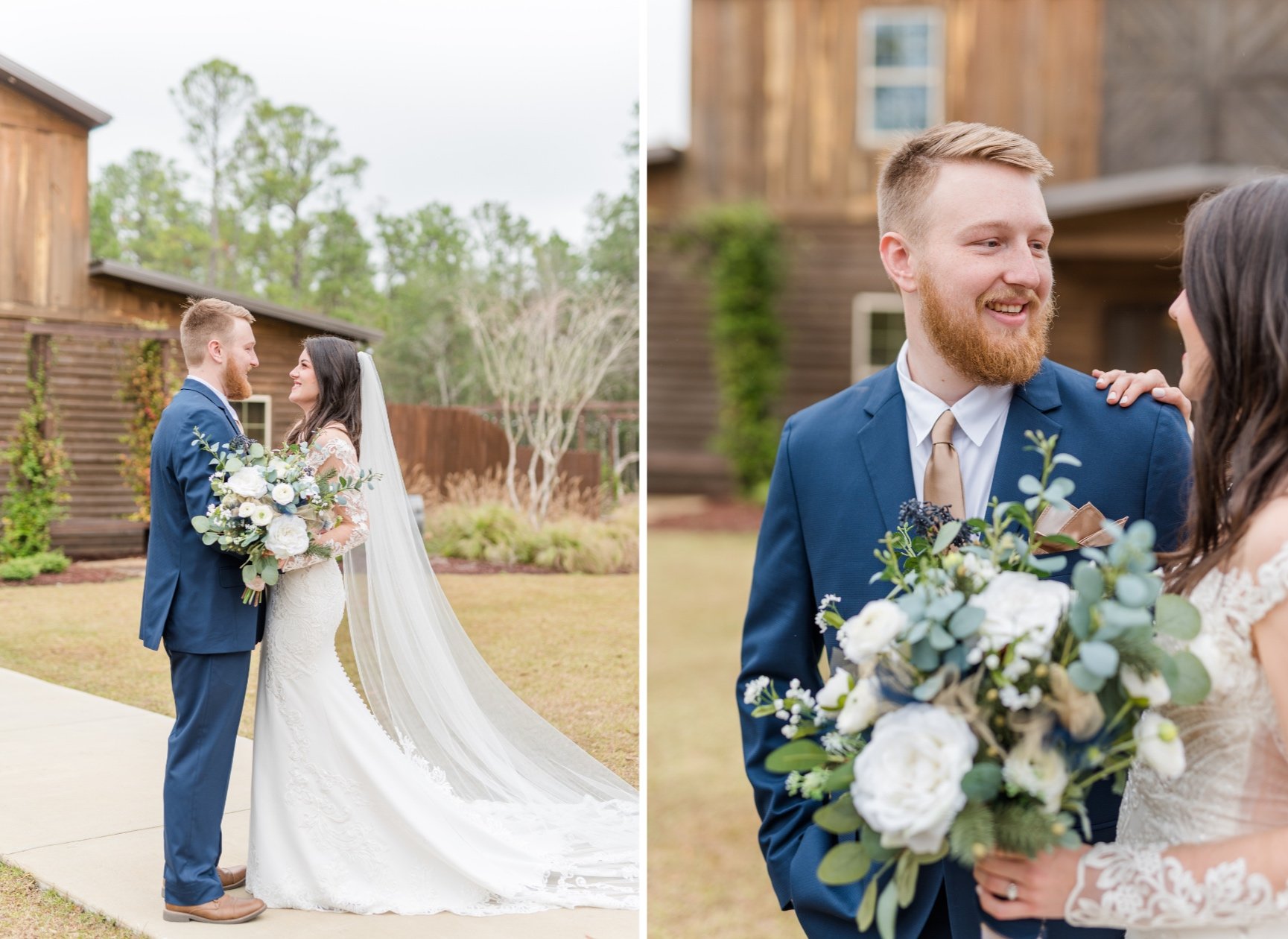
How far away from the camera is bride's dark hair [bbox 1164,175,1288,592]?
1.76 metres

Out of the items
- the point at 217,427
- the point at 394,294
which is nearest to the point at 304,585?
the point at 217,427

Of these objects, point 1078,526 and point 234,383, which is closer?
point 1078,526

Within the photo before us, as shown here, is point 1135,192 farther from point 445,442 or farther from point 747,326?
point 445,442

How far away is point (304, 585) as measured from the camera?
3967 millimetres

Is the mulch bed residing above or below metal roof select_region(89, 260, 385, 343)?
below

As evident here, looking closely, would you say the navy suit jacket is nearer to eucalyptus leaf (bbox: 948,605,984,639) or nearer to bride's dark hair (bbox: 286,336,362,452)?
bride's dark hair (bbox: 286,336,362,452)

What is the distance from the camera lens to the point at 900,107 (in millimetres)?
14789

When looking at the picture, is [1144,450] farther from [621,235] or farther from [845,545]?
[621,235]

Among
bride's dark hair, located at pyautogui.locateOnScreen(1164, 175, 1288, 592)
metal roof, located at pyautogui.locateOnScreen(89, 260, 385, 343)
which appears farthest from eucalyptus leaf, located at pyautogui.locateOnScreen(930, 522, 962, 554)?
metal roof, located at pyautogui.locateOnScreen(89, 260, 385, 343)

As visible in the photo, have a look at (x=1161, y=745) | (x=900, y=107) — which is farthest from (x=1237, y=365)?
(x=900, y=107)

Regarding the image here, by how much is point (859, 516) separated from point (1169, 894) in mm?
826

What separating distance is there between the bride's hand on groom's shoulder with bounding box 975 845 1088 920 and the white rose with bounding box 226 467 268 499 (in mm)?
2573

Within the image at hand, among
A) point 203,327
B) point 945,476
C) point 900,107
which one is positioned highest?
point 900,107

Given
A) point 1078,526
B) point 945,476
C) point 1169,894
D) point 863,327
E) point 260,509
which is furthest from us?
point 863,327
